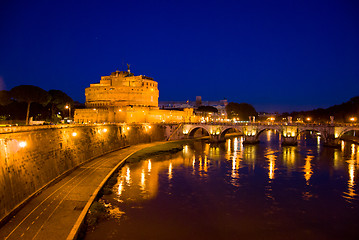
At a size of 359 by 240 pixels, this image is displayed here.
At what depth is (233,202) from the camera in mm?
19578

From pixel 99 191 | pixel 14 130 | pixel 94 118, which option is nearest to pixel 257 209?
pixel 99 191

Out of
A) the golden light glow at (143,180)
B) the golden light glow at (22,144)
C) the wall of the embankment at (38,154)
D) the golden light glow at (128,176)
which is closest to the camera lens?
the wall of the embankment at (38,154)

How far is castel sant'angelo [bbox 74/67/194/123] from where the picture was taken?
64.0 meters

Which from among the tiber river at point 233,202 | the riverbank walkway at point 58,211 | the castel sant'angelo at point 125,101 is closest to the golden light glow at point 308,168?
the tiber river at point 233,202

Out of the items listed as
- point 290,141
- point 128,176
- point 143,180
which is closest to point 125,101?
point 290,141

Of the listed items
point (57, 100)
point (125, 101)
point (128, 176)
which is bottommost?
point (128, 176)

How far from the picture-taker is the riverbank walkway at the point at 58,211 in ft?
38.5

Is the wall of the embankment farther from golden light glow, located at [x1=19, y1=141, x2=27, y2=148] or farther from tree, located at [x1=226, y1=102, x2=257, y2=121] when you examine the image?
tree, located at [x1=226, y1=102, x2=257, y2=121]

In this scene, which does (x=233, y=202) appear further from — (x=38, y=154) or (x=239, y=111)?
(x=239, y=111)

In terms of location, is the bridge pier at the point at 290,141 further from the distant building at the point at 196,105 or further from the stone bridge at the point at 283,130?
the distant building at the point at 196,105

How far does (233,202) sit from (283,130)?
123 feet

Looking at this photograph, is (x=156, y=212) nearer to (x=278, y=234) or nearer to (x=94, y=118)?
(x=278, y=234)

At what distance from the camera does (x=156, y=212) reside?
17453mm

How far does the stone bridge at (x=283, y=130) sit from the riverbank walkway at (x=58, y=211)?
4013cm
